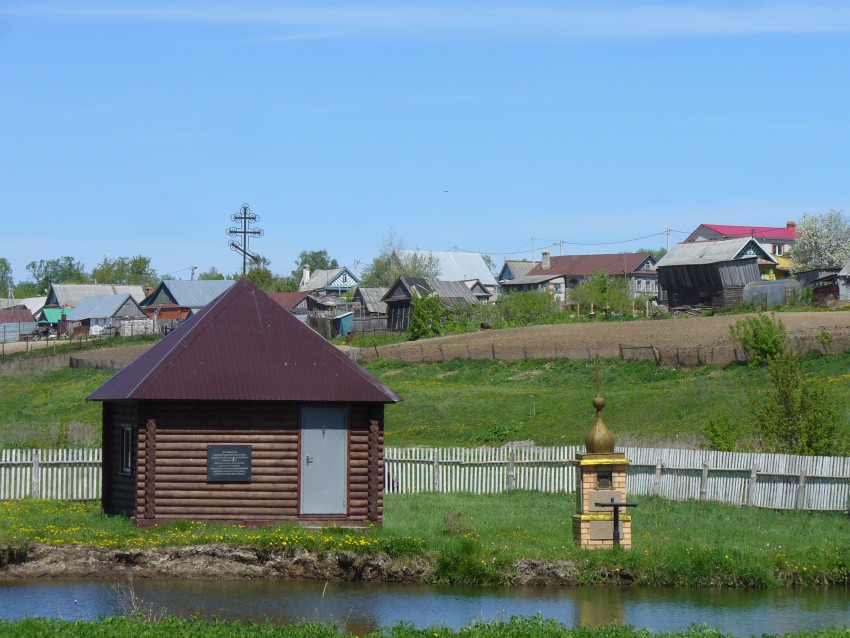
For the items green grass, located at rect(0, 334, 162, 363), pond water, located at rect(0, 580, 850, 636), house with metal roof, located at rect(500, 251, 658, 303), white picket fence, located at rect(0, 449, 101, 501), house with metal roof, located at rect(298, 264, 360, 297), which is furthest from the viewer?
house with metal roof, located at rect(298, 264, 360, 297)

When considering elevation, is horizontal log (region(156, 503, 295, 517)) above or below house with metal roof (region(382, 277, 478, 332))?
below

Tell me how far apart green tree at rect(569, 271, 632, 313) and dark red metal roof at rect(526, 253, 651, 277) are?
17.1 metres

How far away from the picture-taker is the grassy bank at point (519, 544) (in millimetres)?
21188

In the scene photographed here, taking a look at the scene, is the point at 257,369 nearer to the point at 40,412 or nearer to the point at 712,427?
the point at 712,427

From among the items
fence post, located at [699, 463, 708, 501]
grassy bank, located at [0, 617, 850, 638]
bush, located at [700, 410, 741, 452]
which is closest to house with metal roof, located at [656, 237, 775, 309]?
bush, located at [700, 410, 741, 452]

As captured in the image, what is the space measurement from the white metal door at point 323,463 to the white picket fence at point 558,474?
876 cm

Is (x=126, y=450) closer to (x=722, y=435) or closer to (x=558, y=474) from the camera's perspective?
(x=558, y=474)

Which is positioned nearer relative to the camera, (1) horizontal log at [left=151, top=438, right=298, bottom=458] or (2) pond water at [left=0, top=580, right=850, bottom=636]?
(2) pond water at [left=0, top=580, right=850, bottom=636]

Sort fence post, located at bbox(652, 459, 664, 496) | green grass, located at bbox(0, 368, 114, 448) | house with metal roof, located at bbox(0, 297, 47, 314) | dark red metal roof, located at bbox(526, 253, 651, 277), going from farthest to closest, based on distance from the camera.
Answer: house with metal roof, located at bbox(0, 297, 47, 314)
dark red metal roof, located at bbox(526, 253, 651, 277)
green grass, located at bbox(0, 368, 114, 448)
fence post, located at bbox(652, 459, 664, 496)

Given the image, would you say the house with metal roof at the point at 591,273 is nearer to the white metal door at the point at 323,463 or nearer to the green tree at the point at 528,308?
the green tree at the point at 528,308

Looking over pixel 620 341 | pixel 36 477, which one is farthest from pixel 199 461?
pixel 620 341

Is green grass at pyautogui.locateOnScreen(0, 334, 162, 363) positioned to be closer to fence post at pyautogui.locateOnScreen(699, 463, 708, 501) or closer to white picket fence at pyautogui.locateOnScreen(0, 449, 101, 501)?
white picket fence at pyautogui.locateOnScreen(0, 449, 101, 501)

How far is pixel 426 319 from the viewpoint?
7900 centimetres

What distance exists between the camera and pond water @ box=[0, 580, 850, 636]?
17.7 metres
